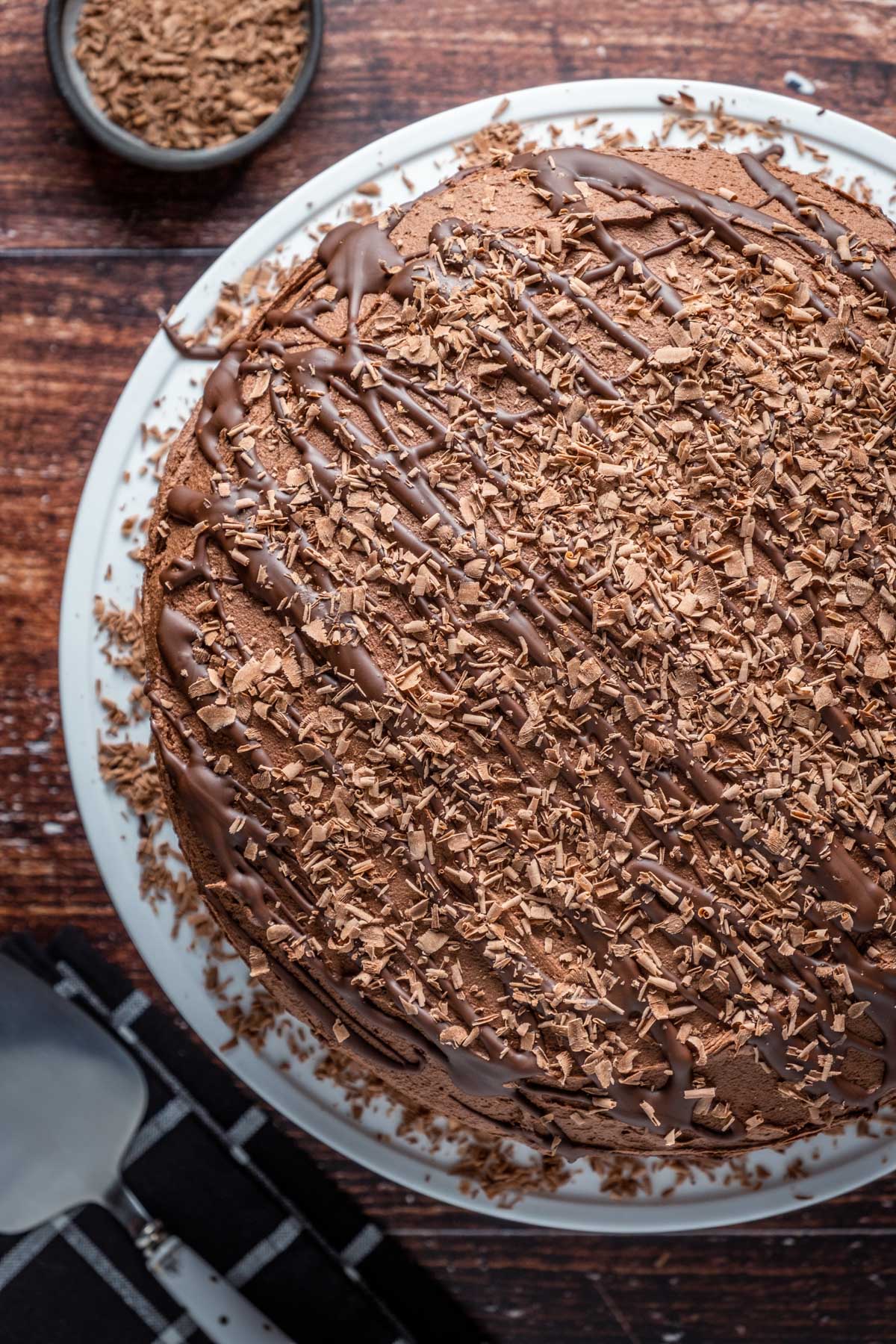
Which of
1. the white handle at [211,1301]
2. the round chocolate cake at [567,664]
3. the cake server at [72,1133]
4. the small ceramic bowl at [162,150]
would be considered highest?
the small ceramic bowl at [162,150]

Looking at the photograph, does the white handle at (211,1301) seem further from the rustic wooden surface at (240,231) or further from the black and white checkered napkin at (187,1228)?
the rustic wooden surface at (240,231)

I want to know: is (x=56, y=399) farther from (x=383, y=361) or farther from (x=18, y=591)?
(x=383, y=361)


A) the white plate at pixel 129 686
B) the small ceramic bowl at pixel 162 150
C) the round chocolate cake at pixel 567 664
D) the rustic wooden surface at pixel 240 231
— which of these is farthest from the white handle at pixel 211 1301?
the small ceramic bowl at pixel 162 150

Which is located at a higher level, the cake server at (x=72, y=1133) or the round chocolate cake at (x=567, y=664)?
the round chocolate cake at (x=567, y=664)

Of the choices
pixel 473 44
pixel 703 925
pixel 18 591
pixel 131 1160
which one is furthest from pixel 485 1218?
pixel 473 44

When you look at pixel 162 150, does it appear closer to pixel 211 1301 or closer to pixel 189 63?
pixel 189 63

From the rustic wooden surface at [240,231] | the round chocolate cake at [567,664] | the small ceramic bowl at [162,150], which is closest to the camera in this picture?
the round chocolate cake at [567,664]

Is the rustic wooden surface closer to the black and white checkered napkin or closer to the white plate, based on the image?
the black and white checkered napkin
